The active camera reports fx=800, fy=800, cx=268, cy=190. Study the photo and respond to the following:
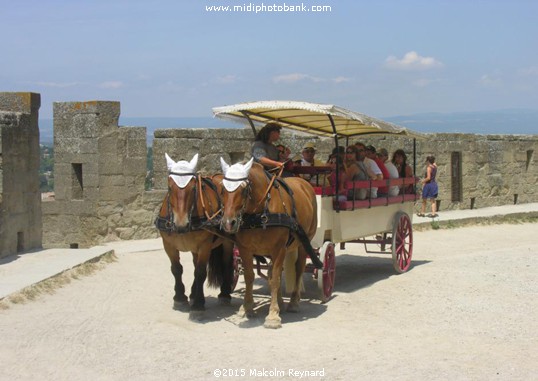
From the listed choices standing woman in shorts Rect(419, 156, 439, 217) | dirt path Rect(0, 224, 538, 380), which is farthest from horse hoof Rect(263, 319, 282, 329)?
standing woman in shorts Rect(419, 156, 439, 217)

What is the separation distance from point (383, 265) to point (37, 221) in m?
5.57

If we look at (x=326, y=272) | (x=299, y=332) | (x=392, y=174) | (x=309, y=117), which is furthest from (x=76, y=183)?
(x=299, y=332)

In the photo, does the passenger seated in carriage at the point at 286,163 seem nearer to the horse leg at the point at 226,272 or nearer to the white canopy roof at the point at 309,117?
the white canopy roof at the point at 309,117

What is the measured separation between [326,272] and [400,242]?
2.48 m

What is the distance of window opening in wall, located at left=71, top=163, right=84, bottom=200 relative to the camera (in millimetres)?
14430

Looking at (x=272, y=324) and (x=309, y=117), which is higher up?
(x=309, y=117)

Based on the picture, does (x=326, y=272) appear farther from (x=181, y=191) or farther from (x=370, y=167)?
(x=181, y=191)

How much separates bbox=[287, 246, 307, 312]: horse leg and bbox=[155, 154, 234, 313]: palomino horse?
2.82 ft

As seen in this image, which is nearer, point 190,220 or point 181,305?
point 190,220

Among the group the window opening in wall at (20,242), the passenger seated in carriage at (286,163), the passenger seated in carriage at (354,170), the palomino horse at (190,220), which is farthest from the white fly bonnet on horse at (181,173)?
the window opening in wall at (20,242)

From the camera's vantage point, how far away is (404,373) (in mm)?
6820

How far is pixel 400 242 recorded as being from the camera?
11945mm

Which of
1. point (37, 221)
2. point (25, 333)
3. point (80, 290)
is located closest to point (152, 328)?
point (25, 333)

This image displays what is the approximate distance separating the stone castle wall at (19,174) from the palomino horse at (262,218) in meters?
4.51
